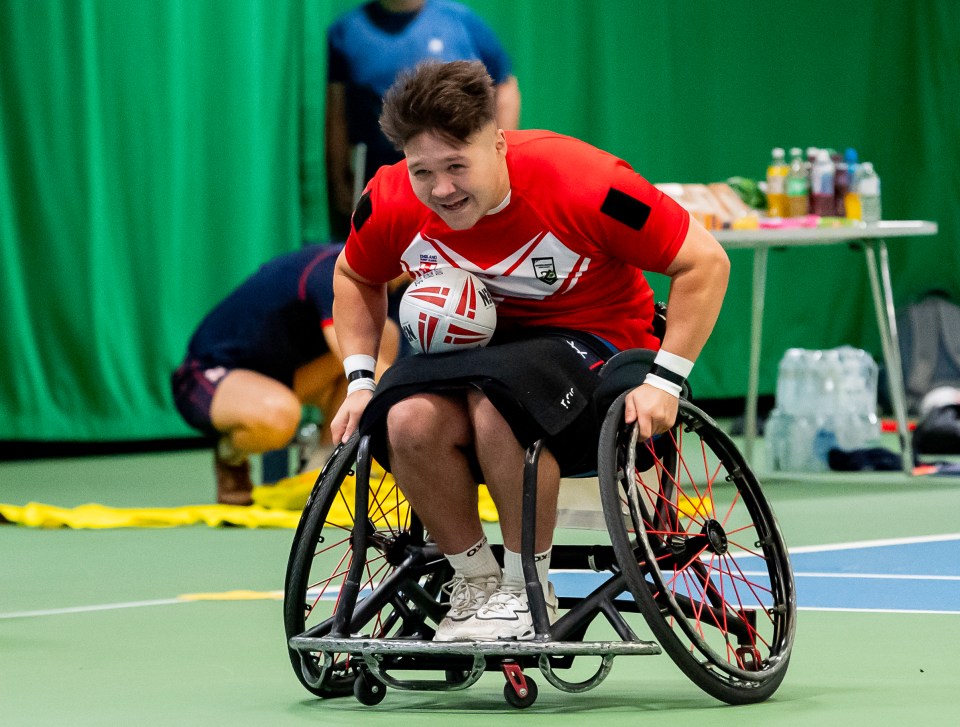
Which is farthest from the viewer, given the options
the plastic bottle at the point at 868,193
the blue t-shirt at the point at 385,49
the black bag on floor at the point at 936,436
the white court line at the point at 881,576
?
the black bag on floor at the point at 936,436

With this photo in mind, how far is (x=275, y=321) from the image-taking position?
5.50 metres

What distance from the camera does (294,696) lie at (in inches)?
114

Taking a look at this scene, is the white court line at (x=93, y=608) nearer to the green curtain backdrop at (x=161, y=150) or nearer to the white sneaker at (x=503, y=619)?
the white sneaker at (x=503, y=619)

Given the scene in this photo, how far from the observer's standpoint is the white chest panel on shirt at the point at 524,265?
9.38 ft

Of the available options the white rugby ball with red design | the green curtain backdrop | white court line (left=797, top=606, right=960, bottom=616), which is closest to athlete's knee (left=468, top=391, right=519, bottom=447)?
the white rugby ball with red design

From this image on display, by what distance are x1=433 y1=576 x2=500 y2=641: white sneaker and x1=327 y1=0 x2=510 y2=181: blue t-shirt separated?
11.3ft

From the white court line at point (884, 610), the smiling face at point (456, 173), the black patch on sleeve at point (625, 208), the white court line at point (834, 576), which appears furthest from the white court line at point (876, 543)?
the smiling face at point (456, 173)

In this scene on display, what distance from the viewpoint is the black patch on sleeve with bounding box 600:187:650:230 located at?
2783mm

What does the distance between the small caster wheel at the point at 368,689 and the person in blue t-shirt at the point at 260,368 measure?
256 cm

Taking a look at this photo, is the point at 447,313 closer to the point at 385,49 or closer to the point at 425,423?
the point at 425,423

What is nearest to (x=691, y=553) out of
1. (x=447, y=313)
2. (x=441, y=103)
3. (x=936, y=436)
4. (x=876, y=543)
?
(x=447, y=313)

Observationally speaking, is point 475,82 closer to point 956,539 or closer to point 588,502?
point 588,502

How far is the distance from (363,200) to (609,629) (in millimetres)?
1090

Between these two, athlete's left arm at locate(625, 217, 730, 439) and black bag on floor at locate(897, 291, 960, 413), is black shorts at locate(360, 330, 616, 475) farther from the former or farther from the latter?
black bag on floor at locate(897, 291, 960, 413)
